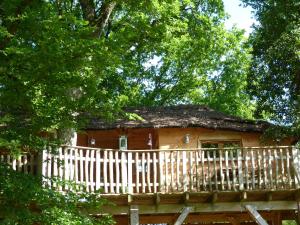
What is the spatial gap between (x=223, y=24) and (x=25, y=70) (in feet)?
65.4

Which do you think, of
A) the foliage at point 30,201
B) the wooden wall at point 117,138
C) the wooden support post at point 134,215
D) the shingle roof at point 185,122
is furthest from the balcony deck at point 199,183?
the wooden wall at point 117,138

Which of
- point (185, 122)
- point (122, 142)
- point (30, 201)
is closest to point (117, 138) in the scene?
point (122, 142)

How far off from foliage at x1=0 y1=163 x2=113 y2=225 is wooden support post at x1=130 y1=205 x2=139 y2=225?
2.96 m

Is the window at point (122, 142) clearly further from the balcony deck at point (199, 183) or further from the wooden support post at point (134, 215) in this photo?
the wooden support post at point (134, 215)

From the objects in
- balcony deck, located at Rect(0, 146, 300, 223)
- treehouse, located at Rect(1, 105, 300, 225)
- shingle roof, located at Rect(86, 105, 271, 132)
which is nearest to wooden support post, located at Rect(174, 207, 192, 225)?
treehouse, located at Rect(1, 105, 300, 225)

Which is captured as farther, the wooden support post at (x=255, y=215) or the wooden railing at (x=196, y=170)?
the wooden support post at (x=255, y=215)

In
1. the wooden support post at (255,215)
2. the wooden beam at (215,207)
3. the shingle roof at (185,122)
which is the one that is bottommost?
the wooden support post at (255,215)

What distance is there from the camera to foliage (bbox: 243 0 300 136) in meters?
17.5

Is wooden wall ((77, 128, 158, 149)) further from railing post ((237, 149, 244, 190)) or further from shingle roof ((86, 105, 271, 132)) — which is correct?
railing post ((237, 149, 244, 190))

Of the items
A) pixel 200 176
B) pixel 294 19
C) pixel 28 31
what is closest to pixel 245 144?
pixel 200 176

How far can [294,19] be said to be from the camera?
735 inches

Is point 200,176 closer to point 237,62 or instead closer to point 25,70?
point 25,70

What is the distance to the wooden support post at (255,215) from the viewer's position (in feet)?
46.1

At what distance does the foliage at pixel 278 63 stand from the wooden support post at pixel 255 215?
3.62 metres
